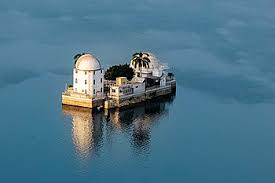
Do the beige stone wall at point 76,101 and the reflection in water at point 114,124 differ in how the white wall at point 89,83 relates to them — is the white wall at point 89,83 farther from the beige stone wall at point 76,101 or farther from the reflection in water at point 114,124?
the reflection in water at point 114,124

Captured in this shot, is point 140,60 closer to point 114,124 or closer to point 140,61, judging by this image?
point 140,61

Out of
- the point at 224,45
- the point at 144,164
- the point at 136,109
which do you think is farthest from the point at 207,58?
the point at 144,164

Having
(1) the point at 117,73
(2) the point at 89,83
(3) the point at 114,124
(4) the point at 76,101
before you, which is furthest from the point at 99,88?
(3) the point at 114,124

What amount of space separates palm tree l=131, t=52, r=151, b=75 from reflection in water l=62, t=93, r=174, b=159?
2290 mm

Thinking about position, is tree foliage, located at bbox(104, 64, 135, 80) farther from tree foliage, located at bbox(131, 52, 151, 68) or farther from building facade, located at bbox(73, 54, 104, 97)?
building facade, located at bbox(73, 54, 104, 97)

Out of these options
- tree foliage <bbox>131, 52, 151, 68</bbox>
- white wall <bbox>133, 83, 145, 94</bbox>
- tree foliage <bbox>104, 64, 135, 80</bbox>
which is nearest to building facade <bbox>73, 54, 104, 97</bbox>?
tree foliage <bbox>104, 64, 135, 80</bbox>

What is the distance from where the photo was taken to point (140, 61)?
161 feet

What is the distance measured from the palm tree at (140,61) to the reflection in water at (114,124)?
7.51 feet

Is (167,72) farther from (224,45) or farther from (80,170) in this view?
(80,170)

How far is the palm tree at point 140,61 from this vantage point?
49.0m

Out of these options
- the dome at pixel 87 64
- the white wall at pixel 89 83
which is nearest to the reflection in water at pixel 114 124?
the white wall at pixel 89 83

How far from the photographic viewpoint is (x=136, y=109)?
46.8m

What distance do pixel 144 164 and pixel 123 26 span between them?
32512mm

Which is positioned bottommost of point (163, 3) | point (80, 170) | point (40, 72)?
point (80, 170)
